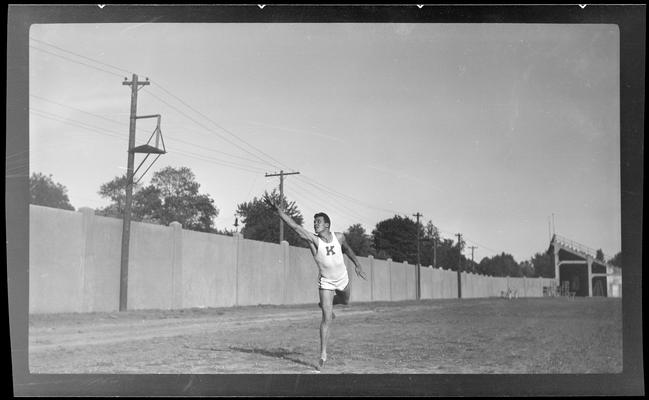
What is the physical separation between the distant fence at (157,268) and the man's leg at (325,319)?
5.61 metres

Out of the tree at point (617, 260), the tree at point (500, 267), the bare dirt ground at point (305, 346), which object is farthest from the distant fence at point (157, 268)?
the tree at point (500, 267)

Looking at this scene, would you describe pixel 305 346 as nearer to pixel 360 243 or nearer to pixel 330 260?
pixel 330 260

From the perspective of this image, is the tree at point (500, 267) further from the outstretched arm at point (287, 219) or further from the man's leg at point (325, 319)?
the outstretched arm at point (287, 219)

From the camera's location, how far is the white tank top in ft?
30.9

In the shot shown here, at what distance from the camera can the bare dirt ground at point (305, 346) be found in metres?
9.29

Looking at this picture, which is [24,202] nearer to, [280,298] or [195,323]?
[195,323]

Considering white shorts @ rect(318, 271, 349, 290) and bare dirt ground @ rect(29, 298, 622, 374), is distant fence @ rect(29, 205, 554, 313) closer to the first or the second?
bare dirt ground @ rect(29, 298, 622, 374)

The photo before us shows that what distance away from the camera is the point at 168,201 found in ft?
84.4

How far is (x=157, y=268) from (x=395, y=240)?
684 inches

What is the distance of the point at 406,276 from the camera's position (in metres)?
40.1

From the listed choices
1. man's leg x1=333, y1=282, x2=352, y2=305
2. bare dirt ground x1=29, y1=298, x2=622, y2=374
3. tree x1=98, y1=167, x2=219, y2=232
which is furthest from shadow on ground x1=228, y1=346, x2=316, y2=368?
tree x1=98, y1=167, x2=219, y2=232

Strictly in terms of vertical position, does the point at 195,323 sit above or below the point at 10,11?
below

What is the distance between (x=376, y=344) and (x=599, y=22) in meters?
6.68

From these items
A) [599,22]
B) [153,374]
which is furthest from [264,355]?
[599,22]
